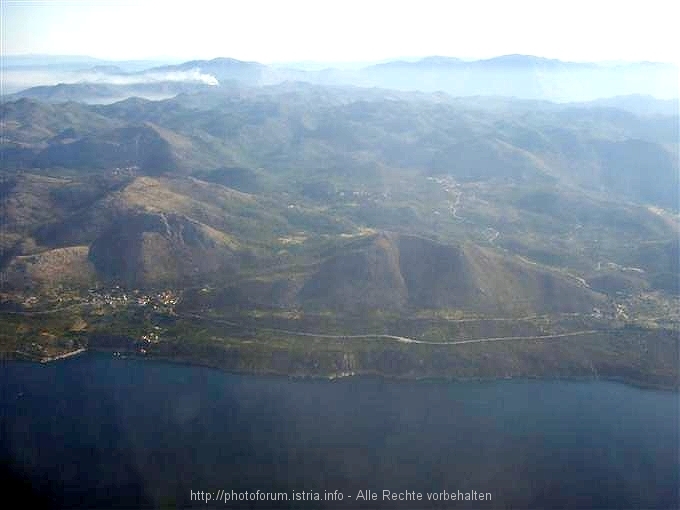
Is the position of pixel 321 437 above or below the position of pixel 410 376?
above

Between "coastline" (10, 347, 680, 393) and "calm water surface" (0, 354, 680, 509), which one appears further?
"coastline" (10, 347, 680, 393)

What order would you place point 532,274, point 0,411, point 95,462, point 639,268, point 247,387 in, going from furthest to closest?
point 639,268, point 532,274, point 247,387, point 0,411, point 95,462

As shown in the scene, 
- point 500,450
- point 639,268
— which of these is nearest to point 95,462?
point 500,450

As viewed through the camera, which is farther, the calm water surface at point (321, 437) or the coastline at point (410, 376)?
the coastline at point (410, 376)

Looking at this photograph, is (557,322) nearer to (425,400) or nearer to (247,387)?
(425,400)

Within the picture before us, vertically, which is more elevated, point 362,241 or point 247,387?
point 362,241

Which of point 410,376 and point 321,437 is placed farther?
point 410,376

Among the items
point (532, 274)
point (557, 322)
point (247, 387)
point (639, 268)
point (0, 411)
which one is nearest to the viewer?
point (0, 411)

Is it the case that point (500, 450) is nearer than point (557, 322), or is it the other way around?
point (500, 450)
